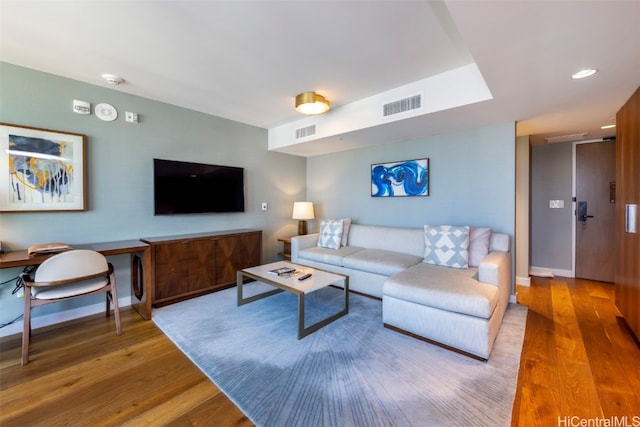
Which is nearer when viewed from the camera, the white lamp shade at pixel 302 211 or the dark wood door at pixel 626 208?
the dark wood door at pixel 626 208

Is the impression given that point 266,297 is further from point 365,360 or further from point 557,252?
point 557,252

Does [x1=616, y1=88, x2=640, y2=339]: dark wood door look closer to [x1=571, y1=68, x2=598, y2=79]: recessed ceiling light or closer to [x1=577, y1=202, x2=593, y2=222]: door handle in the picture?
[x1=571, y1=68, x2=598, y2=79]: recessed ceiling light

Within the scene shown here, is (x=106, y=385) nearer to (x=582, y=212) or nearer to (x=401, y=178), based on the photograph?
(x=401, y=178)

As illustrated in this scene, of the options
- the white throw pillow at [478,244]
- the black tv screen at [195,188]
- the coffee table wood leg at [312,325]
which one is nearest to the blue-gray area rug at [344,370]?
the coffee table wood leg at [312,325]

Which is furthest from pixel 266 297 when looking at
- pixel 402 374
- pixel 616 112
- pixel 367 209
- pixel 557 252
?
pixel 557 252

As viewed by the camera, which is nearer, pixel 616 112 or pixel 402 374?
pixel 402 374

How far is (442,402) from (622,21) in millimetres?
2306

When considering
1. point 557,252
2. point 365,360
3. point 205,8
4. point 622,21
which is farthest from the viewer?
point 557,252

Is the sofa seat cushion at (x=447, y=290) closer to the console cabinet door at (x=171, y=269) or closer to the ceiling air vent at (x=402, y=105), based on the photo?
the ceiling air vent at (x=402, y=105)

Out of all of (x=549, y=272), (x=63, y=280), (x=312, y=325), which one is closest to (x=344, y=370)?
(x=312, y=325)

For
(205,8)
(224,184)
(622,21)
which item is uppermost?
(205,8)

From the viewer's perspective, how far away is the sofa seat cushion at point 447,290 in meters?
1.95

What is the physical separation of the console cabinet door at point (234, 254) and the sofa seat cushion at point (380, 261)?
4.42ft

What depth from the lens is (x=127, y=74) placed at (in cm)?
250
